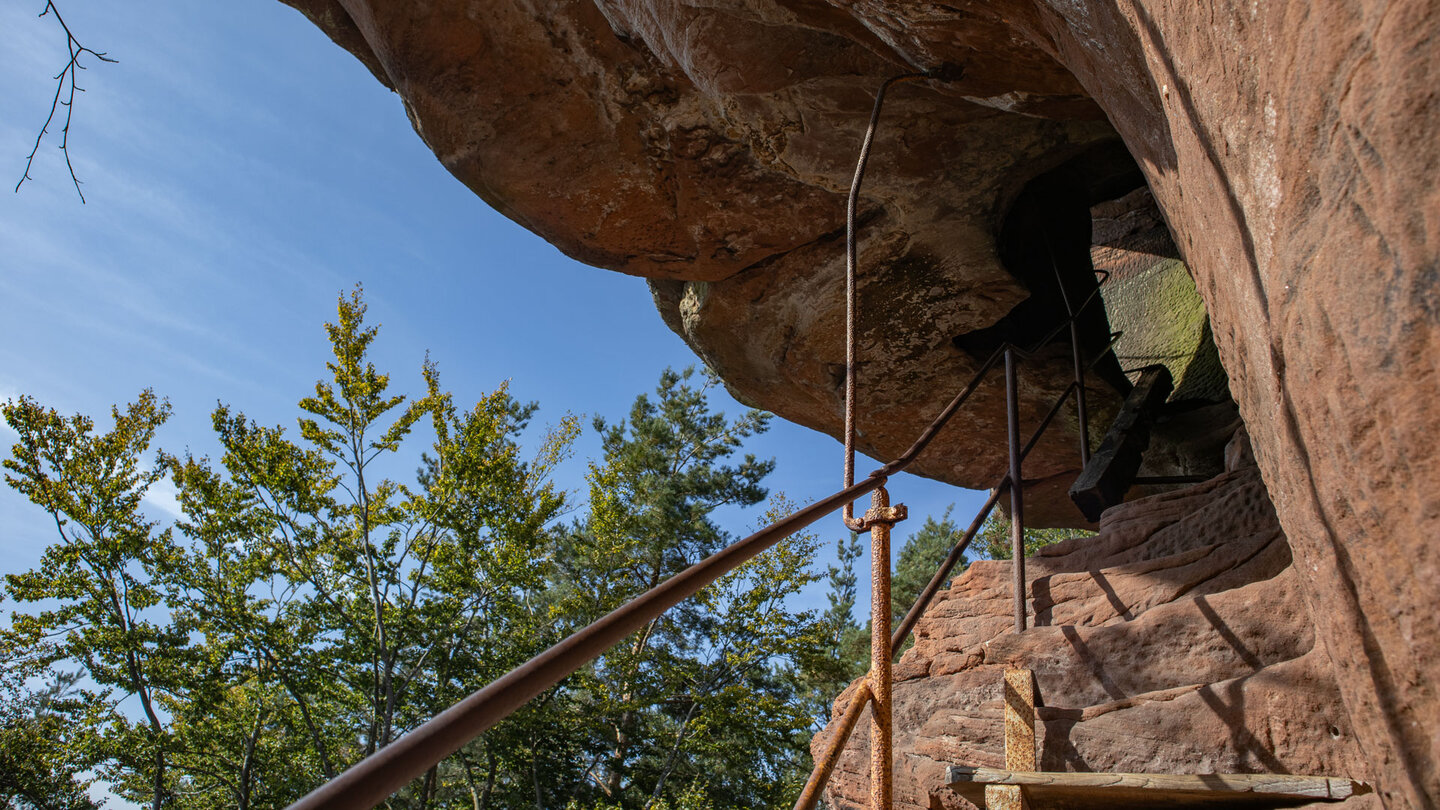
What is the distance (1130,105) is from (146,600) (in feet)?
37.8

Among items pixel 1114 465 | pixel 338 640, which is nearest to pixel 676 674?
pixel 338 640

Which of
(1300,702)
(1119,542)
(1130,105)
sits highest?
(1130,105)

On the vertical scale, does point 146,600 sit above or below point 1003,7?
above

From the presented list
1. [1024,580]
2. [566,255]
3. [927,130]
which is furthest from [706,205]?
[1024,580]

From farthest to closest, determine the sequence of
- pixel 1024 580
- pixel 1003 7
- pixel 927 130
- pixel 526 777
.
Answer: pixel 526 777
pixel 927 130
pixel 1024 580
pixel 1003 7

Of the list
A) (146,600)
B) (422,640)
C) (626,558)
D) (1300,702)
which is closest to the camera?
(1300,702)

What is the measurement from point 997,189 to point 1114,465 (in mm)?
1475

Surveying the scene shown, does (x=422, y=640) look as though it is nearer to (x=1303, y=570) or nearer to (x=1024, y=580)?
(x=1024, y=580)

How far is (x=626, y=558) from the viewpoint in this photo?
14.2 metres

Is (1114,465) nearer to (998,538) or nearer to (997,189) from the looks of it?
(997,189)

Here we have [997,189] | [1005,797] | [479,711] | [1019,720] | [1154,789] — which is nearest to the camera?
[479,711]

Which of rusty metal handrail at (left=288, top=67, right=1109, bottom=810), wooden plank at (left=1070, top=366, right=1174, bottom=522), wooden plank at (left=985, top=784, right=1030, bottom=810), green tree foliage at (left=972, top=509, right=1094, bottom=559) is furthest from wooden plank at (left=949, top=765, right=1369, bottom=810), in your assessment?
green tree foliage at (left=972, top=509, right=1094, bottom=559)

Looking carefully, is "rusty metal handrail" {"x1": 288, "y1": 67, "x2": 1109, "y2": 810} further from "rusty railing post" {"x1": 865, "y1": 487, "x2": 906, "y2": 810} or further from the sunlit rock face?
the sunlit rock face

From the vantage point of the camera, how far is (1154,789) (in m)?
1.58
